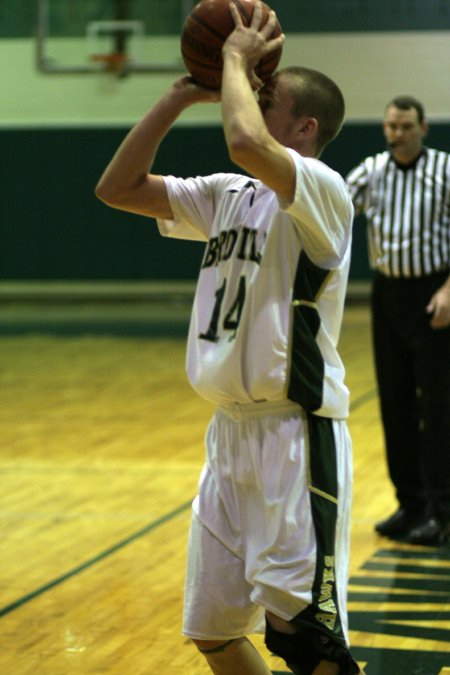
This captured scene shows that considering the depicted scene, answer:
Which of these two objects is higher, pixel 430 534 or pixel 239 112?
pixel 239 112

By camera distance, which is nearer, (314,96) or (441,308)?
(314,96)

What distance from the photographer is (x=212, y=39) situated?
9.86 feet

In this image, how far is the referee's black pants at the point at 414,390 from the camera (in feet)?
18.4

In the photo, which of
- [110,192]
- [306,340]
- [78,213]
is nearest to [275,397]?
[306,340]

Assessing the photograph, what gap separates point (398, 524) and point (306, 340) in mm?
2946

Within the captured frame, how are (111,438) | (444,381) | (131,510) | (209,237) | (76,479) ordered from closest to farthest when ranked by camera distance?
1. (209,237)
2. (444,381)
3. (131,510)
4. (76,479)
5. (111,438)

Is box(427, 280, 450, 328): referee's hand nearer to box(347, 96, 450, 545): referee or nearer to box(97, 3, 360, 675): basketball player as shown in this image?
box(347, 96, 450, 545): referee

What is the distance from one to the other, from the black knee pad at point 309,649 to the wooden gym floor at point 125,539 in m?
1.13

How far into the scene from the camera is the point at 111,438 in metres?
8.08

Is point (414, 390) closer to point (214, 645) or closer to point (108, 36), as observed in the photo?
point (214, 645)

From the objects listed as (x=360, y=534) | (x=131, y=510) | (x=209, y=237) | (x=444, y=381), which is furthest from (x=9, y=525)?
(x=209, y=237)

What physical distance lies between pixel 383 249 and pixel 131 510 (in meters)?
1.81

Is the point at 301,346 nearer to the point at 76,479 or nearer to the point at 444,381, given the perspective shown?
the point at 444,381

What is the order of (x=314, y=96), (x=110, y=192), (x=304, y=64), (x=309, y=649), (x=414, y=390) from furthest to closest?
(x=304, y=64), (x=414, y=390), (x=110, y=192), (x=314, y=96), (x=309, y=649)
